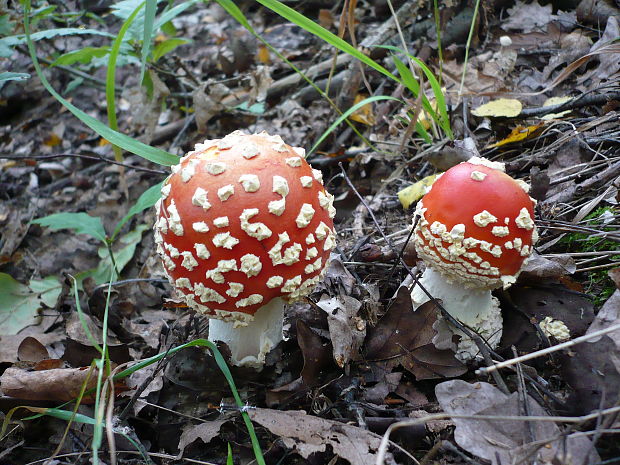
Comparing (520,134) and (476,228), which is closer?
(476,228)

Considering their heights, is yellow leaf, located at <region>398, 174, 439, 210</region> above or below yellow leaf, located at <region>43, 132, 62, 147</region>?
above

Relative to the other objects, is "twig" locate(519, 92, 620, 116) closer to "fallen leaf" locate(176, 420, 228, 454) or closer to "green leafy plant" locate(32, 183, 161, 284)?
"green leafy plant" locate(32, 183, 161, 284)

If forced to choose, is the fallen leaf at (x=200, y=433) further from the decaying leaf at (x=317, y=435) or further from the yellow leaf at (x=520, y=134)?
the yellow leaf at (x=520, y=134)

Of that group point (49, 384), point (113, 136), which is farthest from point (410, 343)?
point (113, 136)

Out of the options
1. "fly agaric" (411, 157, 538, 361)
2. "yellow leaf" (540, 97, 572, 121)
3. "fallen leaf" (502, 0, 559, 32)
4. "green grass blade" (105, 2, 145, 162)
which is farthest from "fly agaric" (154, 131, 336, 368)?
"fallen leaf" (502, 0, 559, 32)

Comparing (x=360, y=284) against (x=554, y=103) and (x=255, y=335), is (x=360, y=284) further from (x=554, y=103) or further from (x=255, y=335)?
(x=554, y=103)

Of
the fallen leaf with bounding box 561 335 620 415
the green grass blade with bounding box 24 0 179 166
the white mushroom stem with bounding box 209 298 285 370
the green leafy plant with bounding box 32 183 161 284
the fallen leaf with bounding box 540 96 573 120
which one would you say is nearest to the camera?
the fallen leaf with bounding box 561 335 620 415

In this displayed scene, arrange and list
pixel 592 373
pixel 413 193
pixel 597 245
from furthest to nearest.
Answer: pixel 413 193 < pixel 597 245 < pixel 592 373

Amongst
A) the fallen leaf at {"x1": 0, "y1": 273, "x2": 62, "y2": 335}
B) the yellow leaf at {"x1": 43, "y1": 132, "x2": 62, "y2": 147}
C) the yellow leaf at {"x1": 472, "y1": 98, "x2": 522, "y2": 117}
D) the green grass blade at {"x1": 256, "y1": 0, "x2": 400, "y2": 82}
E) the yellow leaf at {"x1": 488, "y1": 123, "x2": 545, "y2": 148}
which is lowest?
the yellow leaf at {"x1": 43, "y1": 132, "x2": 62, "y2": 147}
